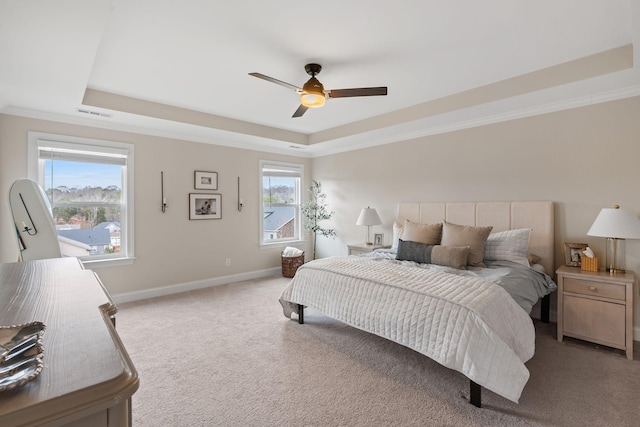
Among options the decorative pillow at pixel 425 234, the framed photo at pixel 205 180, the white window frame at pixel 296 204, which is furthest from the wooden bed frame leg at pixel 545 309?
the framed photo at pixel 205 180

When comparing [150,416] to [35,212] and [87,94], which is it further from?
[87,94]

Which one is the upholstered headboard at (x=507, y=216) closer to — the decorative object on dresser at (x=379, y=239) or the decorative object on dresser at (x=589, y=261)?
the decorative object on dresser at (x=589, y=261)

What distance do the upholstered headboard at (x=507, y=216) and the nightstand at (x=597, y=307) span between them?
0.45 meters

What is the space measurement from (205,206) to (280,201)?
143 centimetres

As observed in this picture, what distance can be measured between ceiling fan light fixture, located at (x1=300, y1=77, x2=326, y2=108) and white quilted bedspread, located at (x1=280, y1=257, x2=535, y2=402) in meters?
1.52

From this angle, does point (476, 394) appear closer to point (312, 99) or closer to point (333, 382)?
point (333, 382)

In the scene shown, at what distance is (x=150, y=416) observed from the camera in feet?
6.22

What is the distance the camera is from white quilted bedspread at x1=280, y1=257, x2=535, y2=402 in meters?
1.85

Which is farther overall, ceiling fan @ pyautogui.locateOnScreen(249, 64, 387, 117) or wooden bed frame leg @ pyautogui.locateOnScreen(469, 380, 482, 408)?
ceiling fan @ pyautogui.locateOnScreen(249, 64, 387, 117)

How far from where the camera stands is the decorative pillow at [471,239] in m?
3.15

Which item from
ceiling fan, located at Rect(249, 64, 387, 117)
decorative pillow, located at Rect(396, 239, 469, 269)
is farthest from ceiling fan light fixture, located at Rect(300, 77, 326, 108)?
decorative pillow, located at Rect(396, 239, 469, 269)

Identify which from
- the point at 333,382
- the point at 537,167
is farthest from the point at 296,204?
the point at 333,382

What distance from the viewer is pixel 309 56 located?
8.68 feet

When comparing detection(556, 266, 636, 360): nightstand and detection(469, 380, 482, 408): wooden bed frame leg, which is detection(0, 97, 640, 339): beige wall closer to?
detection(556, 266, 636, 360): nightstand
